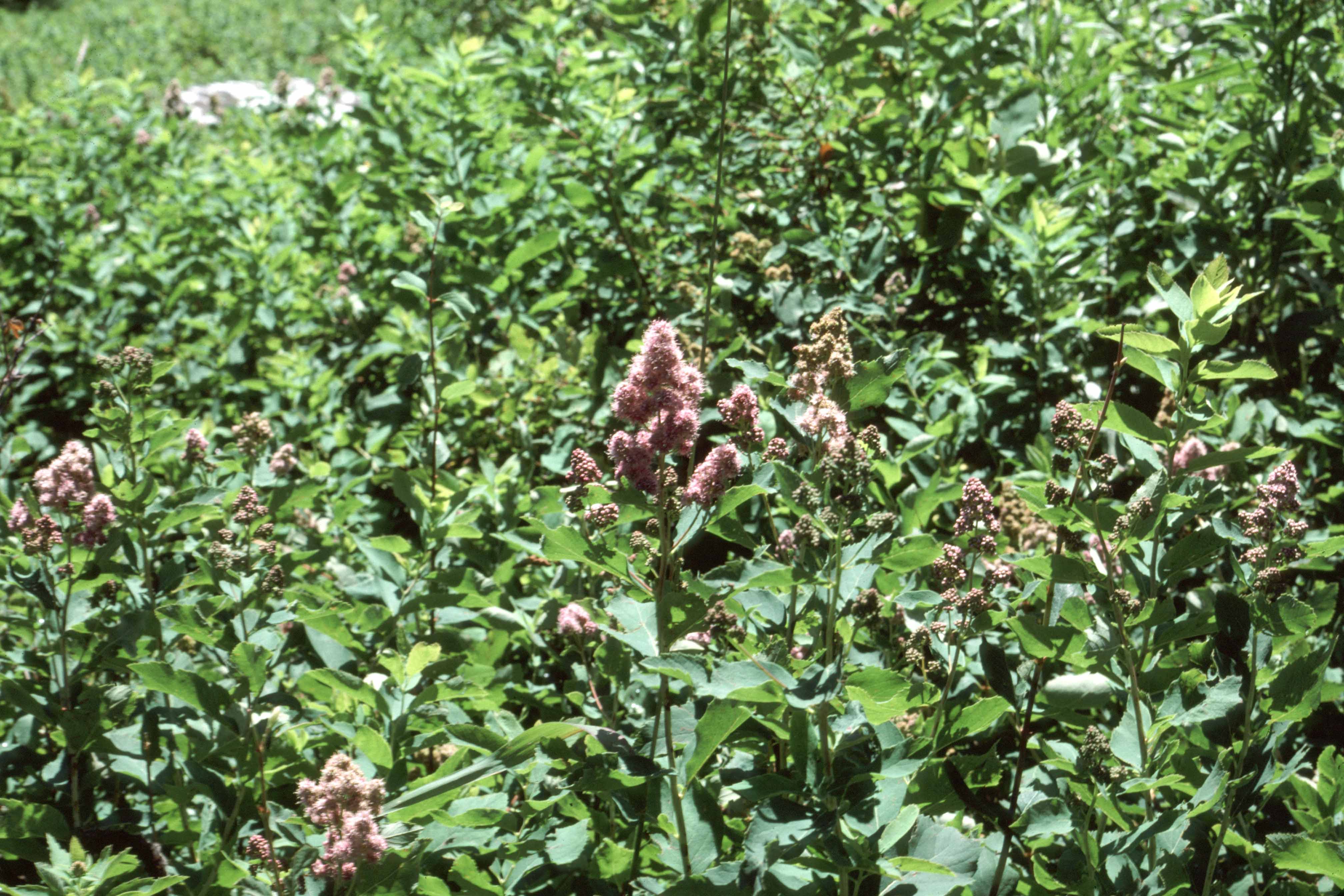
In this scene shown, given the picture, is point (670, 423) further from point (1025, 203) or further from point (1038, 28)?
point (1038, 28)

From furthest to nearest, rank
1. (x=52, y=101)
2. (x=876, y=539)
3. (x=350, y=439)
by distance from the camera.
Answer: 1. (x=52, y=101)
2. (x=350, y=439)
3. (x=876, y=539)

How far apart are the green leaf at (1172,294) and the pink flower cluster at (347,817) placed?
3.90 feet

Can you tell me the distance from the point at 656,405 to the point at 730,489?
15cm

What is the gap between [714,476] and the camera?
1.41m

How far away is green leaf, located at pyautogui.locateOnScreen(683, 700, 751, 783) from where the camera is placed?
137cm

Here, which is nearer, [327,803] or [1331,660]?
[327,803]

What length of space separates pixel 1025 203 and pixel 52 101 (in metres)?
4.45

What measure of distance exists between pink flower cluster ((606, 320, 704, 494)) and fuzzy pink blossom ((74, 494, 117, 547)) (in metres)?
0.95

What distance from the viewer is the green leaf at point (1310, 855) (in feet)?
4.43

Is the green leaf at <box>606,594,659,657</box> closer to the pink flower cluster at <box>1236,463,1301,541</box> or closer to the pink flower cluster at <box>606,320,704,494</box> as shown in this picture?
the pink flower cluster at <box>606,320,704,494</box>

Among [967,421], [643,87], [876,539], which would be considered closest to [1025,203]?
[967,421]

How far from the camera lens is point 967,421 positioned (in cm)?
239

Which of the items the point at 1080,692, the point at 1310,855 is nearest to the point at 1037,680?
the point at 1080,692

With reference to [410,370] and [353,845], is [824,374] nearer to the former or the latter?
[353,845]
